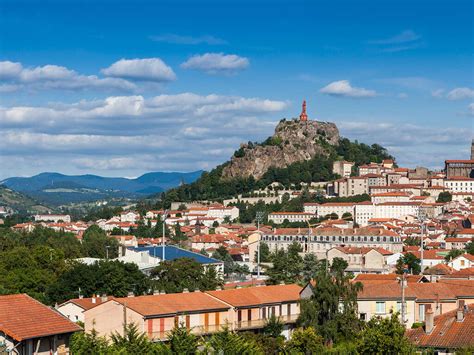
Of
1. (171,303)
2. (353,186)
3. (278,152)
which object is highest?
(278,152)

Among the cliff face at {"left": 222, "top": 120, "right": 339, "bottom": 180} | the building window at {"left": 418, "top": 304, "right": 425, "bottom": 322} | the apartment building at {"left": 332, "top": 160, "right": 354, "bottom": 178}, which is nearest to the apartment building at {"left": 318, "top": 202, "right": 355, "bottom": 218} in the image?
the apartment building at {"left": 332, "top": 160, "right": 354, "bottom": 178}

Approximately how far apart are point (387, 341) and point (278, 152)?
161m

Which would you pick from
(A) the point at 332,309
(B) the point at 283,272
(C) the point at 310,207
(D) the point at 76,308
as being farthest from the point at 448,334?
(C) the point at 310,207

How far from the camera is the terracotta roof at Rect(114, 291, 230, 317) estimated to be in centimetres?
3778

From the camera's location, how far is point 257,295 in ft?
148

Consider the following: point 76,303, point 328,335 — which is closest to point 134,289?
point 76,303

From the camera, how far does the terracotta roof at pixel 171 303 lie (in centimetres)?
3778

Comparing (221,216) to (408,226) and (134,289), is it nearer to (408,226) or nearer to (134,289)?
(408,226)

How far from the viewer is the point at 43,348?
26.3 m

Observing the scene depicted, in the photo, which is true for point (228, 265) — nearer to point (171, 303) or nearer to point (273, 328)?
point (273, 328)

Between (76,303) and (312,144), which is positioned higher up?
(312,144)

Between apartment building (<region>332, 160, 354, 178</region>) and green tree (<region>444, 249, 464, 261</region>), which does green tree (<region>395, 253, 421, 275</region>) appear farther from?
apartment building (<region>332, 160, 354, 178</region>)

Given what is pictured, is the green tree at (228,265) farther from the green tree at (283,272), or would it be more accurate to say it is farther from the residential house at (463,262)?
the residential house at (463,262)

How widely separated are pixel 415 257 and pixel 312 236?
103ft
